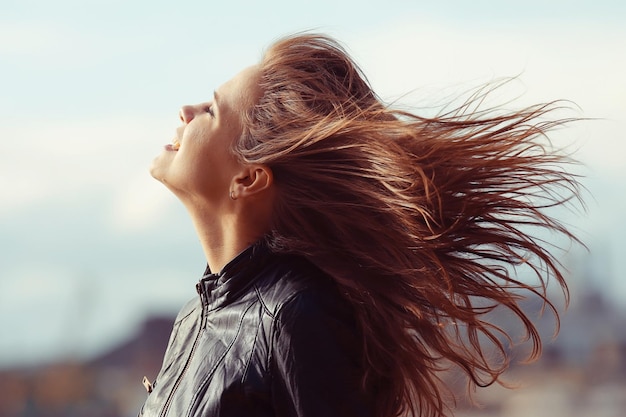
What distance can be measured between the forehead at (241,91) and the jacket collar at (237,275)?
12.7 inches

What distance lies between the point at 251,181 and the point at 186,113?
23 cm

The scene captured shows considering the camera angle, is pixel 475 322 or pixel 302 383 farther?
pixel 475 322

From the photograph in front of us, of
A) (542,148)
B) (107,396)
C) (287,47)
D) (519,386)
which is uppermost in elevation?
(287,47)

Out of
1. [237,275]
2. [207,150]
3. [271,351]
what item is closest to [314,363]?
[271,351]

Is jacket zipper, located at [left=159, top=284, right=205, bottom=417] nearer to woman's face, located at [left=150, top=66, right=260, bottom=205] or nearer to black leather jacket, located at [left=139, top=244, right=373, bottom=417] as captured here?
black leather jacket, located at [left=139, top=244, right=373, bottom=417]

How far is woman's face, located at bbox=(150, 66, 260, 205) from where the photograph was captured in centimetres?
260

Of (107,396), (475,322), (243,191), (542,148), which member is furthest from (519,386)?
(107,396)

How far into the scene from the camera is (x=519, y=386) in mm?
2895

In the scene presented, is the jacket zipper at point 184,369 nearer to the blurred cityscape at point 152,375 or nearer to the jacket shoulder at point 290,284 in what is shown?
the jacket shoulder at point 290,284

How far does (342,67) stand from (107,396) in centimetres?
1925

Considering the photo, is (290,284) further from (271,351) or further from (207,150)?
(207,150)

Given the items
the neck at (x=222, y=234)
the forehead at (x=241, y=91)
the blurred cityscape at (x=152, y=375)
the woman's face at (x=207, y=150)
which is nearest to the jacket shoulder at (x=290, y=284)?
the neck at (x=222, y=234)

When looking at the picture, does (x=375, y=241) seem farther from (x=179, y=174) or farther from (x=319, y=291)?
(x=179, y=174)

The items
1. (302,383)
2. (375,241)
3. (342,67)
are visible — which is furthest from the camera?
(342,67)
